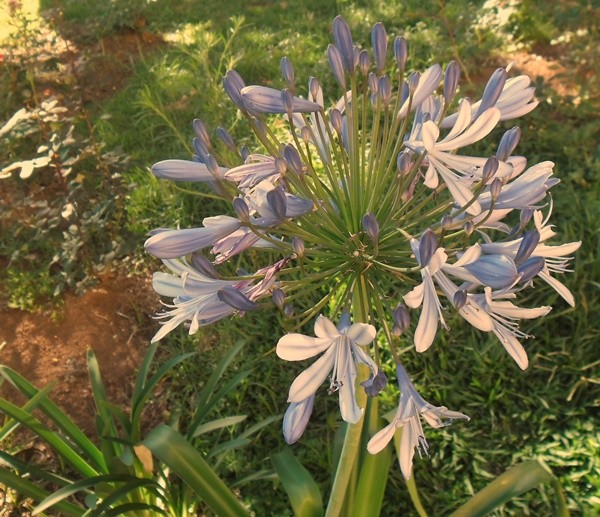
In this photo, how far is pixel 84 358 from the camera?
11.0 ft

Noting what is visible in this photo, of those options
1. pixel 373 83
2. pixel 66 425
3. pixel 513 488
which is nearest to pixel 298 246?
pixel 373 83

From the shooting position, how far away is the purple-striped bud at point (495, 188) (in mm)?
1188

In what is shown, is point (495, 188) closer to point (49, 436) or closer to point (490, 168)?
point (490, 168)

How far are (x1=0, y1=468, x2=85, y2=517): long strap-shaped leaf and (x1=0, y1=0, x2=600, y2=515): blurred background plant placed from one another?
0.70m

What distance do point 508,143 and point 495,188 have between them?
0.14 meters

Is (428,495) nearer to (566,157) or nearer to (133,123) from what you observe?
(566,157)

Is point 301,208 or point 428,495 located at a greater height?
point 301,208

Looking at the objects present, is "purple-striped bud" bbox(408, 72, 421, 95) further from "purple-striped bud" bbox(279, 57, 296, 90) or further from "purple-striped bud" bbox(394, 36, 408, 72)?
"purple-striped bud" bbox(279, 57, 296, 90)

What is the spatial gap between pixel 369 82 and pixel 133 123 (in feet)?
12.5

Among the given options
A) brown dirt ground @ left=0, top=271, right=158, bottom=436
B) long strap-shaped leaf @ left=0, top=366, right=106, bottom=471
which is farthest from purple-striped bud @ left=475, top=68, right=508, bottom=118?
brown dirt ground @ left=0, top=271, right=158, bottom=436

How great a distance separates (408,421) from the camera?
4.31ft

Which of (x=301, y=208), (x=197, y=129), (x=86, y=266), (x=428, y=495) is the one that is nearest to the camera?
(x=301, y=208)

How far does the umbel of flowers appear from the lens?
1.15m

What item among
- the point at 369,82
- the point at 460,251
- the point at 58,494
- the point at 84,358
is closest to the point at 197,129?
the point at 369,82
